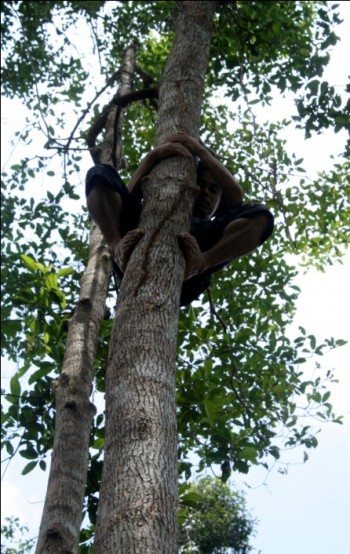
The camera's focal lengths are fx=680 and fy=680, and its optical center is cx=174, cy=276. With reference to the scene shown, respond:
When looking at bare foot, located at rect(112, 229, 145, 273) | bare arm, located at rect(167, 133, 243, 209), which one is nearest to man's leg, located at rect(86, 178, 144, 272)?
bare arm, located at rect(167, 133, 243, 209)

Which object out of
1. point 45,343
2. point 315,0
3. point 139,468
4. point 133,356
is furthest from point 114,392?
point 315,0

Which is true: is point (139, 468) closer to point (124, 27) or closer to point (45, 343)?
point (45, 343)

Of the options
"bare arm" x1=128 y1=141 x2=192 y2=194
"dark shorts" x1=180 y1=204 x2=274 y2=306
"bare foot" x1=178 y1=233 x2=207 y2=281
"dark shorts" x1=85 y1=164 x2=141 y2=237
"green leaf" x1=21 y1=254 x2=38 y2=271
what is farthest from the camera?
"green leaf" x1=21 y1=254 x2=38 y2=271

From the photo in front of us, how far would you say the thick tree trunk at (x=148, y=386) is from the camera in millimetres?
1703

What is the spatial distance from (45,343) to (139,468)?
129 inches

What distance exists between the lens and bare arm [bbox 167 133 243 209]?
3.32m

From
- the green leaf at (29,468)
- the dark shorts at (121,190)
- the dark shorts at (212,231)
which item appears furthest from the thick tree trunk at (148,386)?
the green leaf at (29,468)

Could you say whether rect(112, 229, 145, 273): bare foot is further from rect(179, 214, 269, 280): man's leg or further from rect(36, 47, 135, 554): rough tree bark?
rect(36, 47, 135, 554): rough tree bark

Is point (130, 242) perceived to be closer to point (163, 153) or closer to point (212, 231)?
point (163, 153)

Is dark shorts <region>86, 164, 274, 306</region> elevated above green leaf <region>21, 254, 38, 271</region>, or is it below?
below

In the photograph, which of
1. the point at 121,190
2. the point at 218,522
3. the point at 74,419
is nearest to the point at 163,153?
the point at 121,190

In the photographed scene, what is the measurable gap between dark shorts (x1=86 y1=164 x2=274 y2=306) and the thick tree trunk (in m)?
0.35

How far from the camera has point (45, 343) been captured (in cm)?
499

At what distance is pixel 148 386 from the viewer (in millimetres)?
2104
